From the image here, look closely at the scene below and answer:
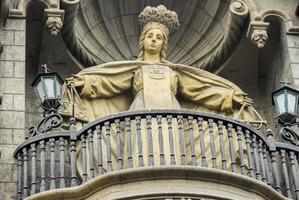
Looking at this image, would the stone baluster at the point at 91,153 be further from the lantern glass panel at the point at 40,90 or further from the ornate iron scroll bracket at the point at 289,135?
the ornate iron scroll bracket at the point at 289,135

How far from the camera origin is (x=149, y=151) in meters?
15.5

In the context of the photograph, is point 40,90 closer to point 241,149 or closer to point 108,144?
point 108,144

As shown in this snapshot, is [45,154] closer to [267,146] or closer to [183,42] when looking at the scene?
[267,146]

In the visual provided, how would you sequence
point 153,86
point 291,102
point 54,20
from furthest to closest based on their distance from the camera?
point 54,20, point 153,86, point 291,102

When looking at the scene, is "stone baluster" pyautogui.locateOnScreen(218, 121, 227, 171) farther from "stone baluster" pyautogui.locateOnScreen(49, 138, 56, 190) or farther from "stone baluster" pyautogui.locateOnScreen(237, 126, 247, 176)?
"stone baluster" pyautogui.locateOnScreen(49, 138, 56, 190)

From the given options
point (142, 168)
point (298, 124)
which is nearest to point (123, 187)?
point (142, 168)

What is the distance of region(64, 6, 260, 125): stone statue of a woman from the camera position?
56.9 ft

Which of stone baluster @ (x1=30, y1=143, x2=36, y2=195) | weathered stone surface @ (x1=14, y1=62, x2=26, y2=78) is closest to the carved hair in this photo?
weathered stone surface @ (x1=14, y1=62, x2=26, y2=78)

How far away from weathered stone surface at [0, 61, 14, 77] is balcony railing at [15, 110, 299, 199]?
1.37m

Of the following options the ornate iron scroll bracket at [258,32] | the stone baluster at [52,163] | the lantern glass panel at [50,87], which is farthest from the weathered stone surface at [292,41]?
the stone baluster at [52,163]

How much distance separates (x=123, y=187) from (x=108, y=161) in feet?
1.34

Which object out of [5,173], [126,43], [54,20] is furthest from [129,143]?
[126,43]

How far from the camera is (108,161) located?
15414 mm

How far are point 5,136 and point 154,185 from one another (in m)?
2.32
